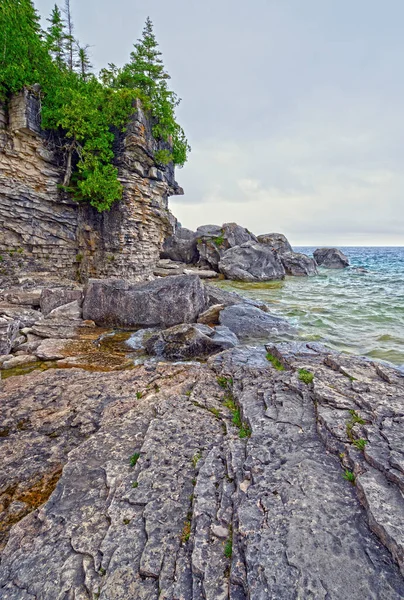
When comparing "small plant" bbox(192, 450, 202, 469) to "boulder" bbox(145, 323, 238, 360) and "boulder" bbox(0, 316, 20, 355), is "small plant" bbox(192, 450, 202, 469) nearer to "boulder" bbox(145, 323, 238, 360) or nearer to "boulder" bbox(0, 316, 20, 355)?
"boulder" bbox(145, 323, 238, 360)

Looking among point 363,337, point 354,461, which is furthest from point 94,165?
point 354,461

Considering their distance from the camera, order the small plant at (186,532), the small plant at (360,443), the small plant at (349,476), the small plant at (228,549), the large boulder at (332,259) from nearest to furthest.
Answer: the small plant at (228,549)
the small plant at (186,532)
the small plant at (349,476)
the small plant at (360,443)
the large boulder at (332,259)

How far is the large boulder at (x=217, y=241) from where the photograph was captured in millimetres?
31875

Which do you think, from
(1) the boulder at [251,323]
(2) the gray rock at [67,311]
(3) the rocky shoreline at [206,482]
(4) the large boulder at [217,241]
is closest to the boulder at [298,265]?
(4) the large boulder at [217,241]

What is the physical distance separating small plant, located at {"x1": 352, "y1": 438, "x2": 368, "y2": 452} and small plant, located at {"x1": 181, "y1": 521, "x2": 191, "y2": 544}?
6.49 ft

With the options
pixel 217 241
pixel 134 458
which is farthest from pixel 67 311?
pixel 217 241

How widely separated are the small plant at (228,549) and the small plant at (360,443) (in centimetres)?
172

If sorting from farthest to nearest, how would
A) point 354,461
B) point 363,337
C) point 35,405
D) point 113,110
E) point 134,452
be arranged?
point 113,110 < point 363,337 < point 35,405 < point 134,452 < point 354,461

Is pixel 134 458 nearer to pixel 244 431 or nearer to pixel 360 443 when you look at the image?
pixel 244 431

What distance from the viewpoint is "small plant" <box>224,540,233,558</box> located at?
2.36m

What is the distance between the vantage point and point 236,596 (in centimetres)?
205

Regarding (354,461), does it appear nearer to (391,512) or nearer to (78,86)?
(391,512)

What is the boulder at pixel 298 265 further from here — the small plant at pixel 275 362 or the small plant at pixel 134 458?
the small plant at pixel 134 458

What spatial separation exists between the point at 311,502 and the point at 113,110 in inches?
748
